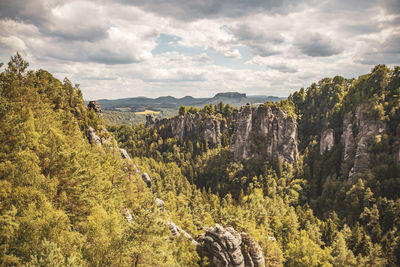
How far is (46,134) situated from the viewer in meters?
27.2

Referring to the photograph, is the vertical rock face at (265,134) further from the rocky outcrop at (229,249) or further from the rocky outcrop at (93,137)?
the rocky outcrop at (229,249)

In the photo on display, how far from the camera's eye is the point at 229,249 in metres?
36.0

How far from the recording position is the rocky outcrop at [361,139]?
275 ft

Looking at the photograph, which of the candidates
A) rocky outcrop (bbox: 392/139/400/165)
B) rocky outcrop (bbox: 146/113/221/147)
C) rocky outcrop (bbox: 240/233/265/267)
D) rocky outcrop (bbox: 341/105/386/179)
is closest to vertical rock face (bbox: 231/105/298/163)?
rocky outcrop (bbox: 341/105/386/179)

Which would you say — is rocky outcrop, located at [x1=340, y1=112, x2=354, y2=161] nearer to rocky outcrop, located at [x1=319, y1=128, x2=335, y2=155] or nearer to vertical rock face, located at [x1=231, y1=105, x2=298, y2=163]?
rocky outcrop, located at [x1=319, y1=128, x2=335, y2=155]

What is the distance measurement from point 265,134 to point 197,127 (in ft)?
184

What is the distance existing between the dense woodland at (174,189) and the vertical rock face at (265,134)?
21.7 feet

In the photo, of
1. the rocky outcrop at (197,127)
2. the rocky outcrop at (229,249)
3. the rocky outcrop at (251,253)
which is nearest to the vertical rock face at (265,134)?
the rocky outcrop at (197,127)

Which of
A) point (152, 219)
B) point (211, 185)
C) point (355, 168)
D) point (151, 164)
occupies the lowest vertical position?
point (211, 185)

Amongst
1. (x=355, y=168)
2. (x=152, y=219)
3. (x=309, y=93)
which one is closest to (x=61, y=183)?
(x=152, y=219)

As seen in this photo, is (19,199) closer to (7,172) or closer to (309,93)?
(7,172)

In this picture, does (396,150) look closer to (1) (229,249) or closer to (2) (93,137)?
(1) (229,249)

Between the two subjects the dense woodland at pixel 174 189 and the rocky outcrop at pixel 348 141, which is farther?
the rocky outcrop at pixel 348 141

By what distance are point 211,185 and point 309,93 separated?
100m
